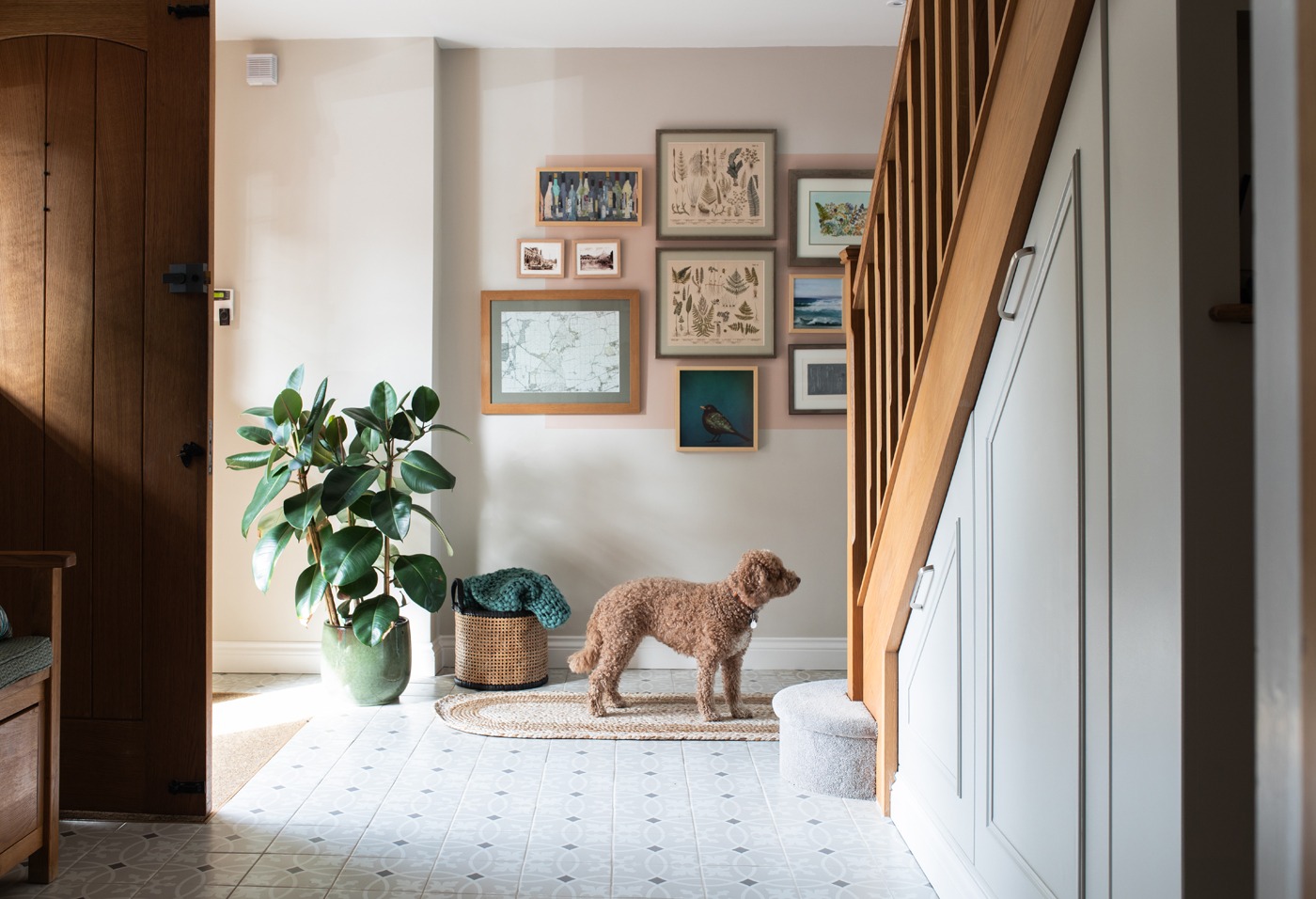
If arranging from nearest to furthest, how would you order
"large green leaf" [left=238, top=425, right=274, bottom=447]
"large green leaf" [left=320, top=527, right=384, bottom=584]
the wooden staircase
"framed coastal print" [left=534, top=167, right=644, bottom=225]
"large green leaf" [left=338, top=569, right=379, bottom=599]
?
the wooden staircase, "large green leaf" [left=320, top=527, right=384, bottom=584], "large green leaf" [left=338, top=569, right=379, bottom=599], "large green leaf" [left=238, top=425, right=274, bottom=447], "framed coastal print" [left=534, top=167, right=644, bottom=225]

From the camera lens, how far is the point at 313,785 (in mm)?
2729

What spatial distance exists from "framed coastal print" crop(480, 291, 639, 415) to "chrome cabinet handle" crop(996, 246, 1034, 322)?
2573 mm

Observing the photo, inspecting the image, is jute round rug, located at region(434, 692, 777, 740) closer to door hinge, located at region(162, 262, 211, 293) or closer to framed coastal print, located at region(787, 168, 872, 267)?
door hinge, located at region(162, 262, 211, 293)

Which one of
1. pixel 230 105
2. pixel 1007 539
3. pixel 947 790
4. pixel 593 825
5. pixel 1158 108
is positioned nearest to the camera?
pixel 1158 108

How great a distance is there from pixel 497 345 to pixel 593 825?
2276mm

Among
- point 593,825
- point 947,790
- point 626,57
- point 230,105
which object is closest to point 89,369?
point 593,825

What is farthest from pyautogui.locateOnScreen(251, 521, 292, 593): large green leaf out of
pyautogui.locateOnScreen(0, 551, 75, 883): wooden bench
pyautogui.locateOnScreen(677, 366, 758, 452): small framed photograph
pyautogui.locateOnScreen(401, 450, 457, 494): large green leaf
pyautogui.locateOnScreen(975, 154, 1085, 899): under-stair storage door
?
pyautogui.locateOnScreen(975, 154, 1085, 899): under-stair storage door

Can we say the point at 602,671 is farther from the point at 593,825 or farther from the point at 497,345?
the point at 497,345

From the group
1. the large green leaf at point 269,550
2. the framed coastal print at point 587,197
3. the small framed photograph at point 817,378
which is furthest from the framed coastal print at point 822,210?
the large green leaf at point 269,550

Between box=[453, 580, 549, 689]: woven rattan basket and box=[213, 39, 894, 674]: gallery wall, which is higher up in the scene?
box=[213, 39, 894, 674]: gallery wall

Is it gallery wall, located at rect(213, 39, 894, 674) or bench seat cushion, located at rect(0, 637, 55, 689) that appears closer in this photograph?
bench seat cushion, located at rect(0, 637, 55, 689)

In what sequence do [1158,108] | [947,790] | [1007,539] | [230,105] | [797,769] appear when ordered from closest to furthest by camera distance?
[1158,108] < [1007,539] < [947,790] < [797,769] < [230,105]

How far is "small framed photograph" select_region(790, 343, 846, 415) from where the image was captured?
416 centimetres

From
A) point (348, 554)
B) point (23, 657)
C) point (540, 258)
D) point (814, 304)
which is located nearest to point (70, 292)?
point (23, 657)
